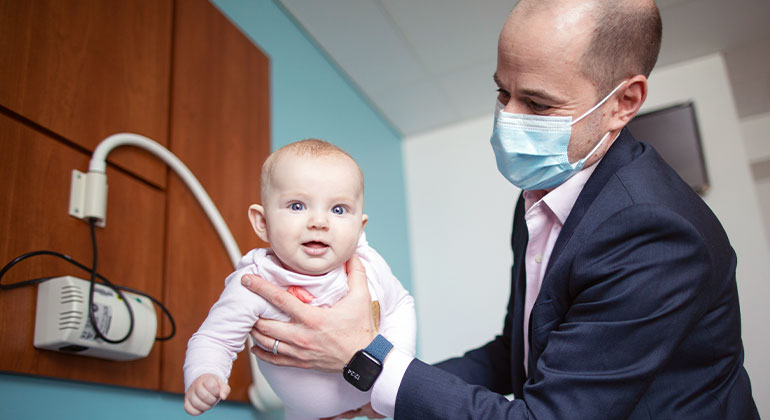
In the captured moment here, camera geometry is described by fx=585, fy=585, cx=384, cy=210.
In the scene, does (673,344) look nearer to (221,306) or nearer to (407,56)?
(221,306)

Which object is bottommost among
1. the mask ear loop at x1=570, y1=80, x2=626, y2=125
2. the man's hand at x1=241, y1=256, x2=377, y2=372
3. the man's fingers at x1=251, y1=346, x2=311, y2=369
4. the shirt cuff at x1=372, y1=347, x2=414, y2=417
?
the shirt cuff at x1=372, y1=347, x2=414, y2=417

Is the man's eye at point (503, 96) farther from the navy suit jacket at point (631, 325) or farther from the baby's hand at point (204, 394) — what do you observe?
the baby's hand at point (204, 394)

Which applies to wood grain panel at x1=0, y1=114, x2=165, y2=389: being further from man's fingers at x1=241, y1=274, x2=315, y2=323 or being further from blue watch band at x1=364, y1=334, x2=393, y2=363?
blue watch band at x1=364, y1=334, x2=393, y2=363

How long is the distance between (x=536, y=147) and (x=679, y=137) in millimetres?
2468

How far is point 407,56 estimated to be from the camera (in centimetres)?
322

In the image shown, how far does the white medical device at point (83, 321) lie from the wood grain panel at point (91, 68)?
1.22ft

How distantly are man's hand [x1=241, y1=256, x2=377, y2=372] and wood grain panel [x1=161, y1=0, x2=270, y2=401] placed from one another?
0.71 m

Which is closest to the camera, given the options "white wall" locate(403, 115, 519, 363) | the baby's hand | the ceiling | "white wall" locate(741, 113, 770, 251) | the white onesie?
the baby's hand

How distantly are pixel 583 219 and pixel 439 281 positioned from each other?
8.95ft

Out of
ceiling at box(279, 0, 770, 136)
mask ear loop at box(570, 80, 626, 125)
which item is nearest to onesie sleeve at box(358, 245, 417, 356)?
mask ear loop at box(570, 80, 626, 125)

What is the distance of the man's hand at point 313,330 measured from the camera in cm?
100

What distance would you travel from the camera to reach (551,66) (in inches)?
45.3

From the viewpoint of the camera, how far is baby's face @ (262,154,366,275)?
1.01m

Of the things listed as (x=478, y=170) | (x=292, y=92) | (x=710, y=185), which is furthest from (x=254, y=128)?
(x=710, y=185)
